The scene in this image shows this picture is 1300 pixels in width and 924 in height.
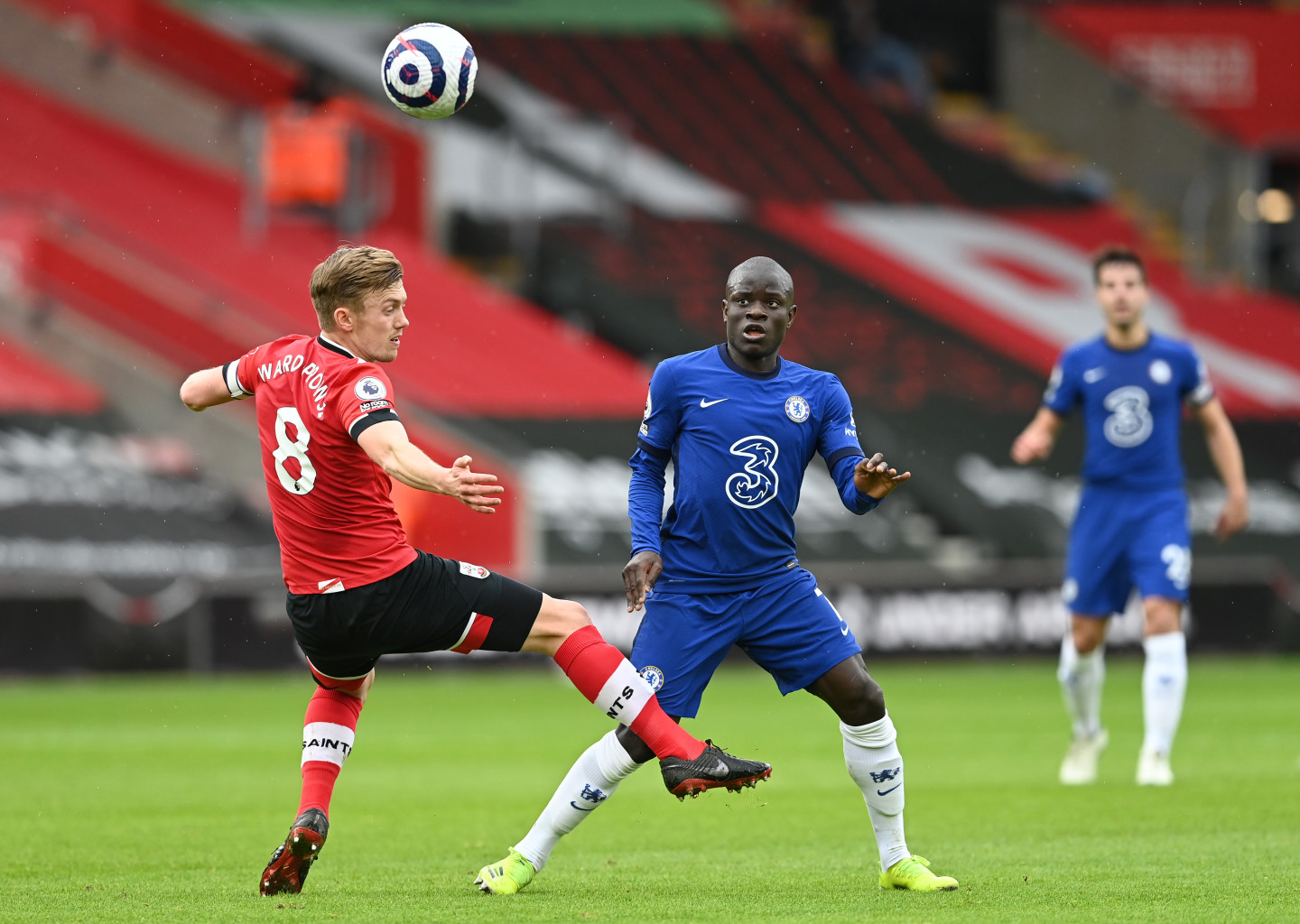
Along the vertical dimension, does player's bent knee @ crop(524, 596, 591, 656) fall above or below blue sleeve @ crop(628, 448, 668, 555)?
below

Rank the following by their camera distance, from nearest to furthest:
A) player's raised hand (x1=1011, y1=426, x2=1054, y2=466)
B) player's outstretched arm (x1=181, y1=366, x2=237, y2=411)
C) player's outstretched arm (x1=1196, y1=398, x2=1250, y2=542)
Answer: player's outstretched arm (x1=181, y1=366, x2=237, y2=411)
player's raised hand (x1=1011, y1=426, x2=1054, y2=466)
player's outstretched arm (x1=1196, y1=398, x2=1250, y2=542)

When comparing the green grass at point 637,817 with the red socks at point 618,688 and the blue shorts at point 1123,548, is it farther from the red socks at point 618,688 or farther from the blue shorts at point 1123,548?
the blue shorts at point 1123,548

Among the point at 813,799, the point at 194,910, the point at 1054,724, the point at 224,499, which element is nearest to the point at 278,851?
the point at 194,910

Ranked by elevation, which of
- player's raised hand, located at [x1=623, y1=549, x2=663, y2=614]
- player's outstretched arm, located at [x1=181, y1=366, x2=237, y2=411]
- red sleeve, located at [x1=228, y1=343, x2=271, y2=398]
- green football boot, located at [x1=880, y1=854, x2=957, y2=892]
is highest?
red sleeve, located at [x1=228, y1=343, x2=271, y2=398]

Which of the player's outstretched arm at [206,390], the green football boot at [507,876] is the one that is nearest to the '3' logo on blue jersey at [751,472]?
the green football boot at [507,876]

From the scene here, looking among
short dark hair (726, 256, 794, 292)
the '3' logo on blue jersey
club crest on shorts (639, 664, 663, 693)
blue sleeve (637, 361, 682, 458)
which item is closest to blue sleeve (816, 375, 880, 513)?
the '3' logo on blue jersey

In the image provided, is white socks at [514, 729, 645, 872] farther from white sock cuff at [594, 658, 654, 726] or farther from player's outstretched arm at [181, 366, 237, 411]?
player's outstretched arm at [181, 366, 237, 411]

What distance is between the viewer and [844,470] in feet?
20.2

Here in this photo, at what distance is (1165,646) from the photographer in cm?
936

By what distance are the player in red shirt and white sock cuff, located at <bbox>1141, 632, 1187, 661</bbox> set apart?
410 centimetres

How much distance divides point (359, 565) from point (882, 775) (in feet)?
6.10

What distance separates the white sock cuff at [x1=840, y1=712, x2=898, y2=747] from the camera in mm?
6262

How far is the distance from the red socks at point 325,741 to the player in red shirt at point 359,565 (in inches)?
6.2

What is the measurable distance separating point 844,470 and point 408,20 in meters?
23.1
